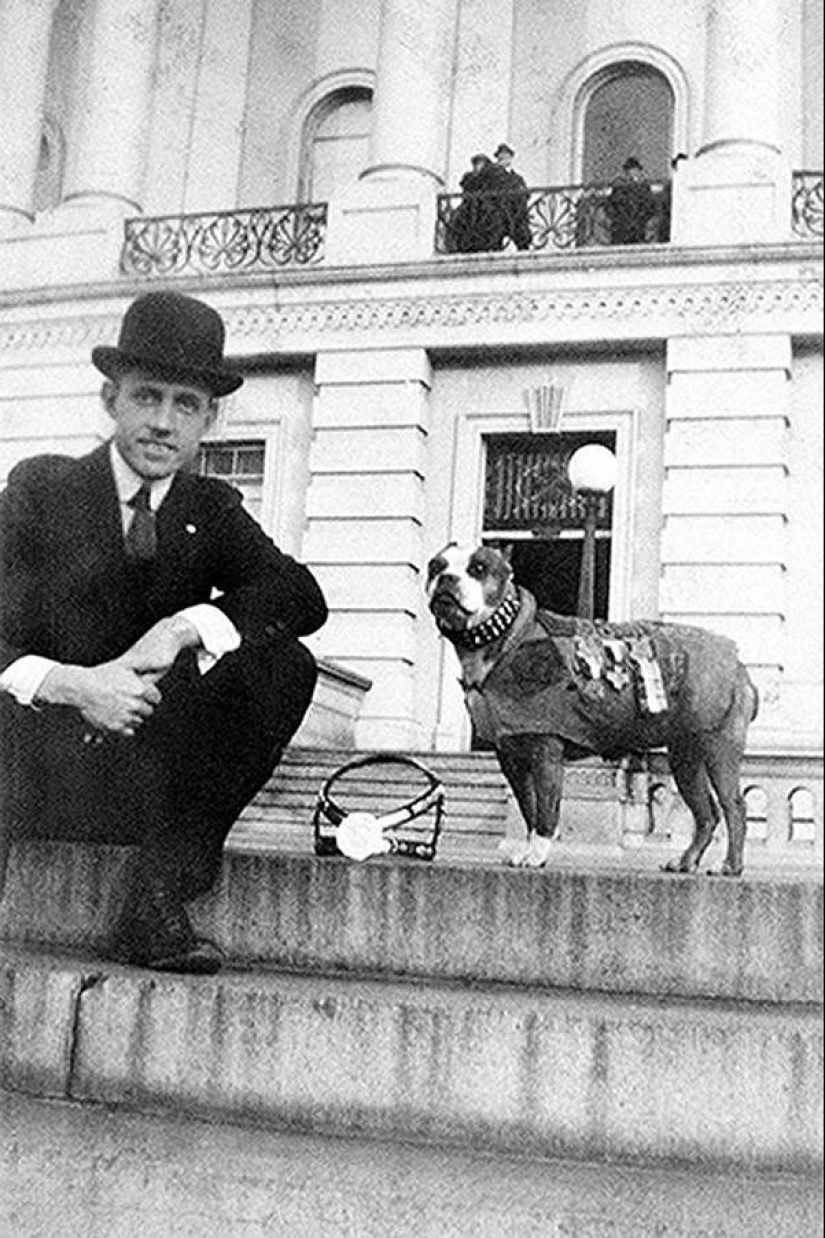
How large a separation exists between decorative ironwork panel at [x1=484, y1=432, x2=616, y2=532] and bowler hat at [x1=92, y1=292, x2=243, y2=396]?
0.17 meters

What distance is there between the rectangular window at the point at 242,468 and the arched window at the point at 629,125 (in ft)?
0.88

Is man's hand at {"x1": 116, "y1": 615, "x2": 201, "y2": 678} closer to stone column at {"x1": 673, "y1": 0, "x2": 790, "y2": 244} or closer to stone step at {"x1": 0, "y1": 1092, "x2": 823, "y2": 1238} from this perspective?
stone step at {"x1": 0, "y1": 1092, "x2": 823, "y2": 1238}

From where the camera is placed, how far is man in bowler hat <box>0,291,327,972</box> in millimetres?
898

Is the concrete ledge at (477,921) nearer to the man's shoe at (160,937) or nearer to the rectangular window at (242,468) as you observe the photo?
the man's shoe at (160,937)

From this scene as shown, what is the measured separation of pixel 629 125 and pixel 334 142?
19 centimetres

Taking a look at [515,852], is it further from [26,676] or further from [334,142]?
[334,142]

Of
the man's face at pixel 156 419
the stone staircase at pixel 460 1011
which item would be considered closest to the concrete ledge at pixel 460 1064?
the stone staircase at pixel 460 1011

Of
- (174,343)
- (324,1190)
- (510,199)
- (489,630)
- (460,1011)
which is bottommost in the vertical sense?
(324,1190)

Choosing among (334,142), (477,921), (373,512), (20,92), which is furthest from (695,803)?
(20,92)

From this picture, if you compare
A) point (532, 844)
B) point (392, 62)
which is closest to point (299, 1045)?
point (532, 844)

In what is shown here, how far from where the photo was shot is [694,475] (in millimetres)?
786

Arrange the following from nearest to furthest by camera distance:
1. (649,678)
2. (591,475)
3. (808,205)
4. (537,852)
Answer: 1. (808,205)
2. (591,475)
3. (649,678)
4. (537,852)

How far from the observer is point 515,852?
1082 mm

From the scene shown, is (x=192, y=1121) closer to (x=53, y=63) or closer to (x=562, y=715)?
(x=562, y=715)
